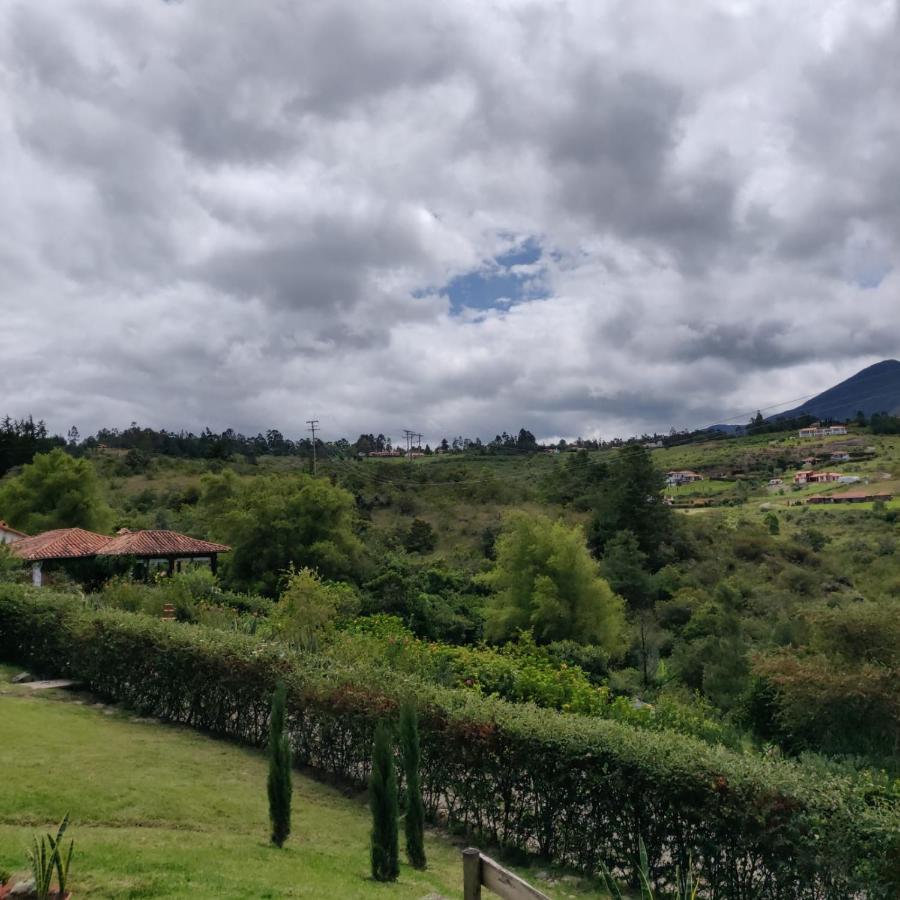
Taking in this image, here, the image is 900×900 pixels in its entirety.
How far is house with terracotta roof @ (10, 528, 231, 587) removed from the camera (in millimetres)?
29281

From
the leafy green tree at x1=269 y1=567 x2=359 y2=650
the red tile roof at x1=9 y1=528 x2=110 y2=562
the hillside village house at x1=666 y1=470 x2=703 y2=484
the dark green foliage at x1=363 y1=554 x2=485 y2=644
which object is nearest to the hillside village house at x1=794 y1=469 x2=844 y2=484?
the hillside village house at x1=666 y1=470 x2=703 y2=484

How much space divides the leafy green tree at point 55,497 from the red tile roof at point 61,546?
31.6 feet

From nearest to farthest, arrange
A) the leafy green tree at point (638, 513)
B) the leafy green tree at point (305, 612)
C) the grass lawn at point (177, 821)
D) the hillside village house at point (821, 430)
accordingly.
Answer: the grass lawn at point (177, 821), the leafy green tree at point (305, 612), the leafy green tree at point (638, 513), the hillside village house at point (821, 430)

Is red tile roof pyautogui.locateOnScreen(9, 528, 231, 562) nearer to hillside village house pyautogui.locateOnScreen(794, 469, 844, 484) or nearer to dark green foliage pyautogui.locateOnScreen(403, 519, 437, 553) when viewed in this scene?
dark green foliage pyautogui.locateOnScreen(403, 519, 437, 553)

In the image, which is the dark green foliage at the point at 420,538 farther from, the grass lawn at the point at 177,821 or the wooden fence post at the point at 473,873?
the wooden fence post at the point at 473,873

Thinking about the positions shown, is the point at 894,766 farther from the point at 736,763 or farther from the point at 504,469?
the point at 504,469

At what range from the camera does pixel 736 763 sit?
7180 mm

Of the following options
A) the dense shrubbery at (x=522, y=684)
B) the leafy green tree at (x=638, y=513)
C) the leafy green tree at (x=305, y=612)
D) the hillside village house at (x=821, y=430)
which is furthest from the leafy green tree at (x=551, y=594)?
the hillside village house at (x=821, y=430)

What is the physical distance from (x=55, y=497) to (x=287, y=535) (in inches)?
706

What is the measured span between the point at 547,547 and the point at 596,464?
25.0 m

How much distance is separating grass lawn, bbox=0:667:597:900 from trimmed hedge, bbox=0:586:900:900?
1.72 feet

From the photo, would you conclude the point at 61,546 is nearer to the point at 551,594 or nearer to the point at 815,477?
the point at 551,594

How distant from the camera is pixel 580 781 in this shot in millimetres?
8016

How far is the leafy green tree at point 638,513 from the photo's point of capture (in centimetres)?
4338
